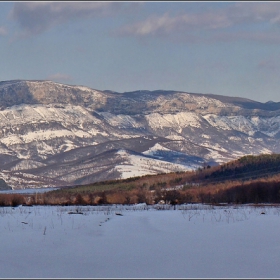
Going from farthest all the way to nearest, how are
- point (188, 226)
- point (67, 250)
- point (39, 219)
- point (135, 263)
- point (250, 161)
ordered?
point (250, 161)
point (39, 219)
point (188, 226)
point (67, 250)
point (135, 263)

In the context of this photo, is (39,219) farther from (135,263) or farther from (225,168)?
(225,168)

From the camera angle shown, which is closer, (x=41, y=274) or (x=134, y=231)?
(x=41, y=274)

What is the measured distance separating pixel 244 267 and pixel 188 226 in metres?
6.75

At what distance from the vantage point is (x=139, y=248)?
16.5 m

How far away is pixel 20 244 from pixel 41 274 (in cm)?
334

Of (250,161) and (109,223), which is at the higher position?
(250,161)

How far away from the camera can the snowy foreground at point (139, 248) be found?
13.9m

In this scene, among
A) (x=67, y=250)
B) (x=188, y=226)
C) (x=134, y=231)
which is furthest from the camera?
(x=188, y=226)

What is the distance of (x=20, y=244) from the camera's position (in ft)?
54.9

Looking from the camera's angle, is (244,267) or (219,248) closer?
(244,267)

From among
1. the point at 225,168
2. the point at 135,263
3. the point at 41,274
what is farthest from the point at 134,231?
the point at 225,168

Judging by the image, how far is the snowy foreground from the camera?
13.9 m

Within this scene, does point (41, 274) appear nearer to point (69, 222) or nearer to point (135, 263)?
point (135, 263)

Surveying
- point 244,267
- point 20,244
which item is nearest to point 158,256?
point 244,267
